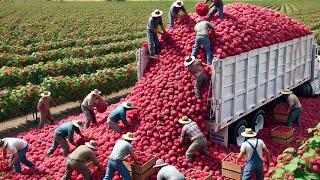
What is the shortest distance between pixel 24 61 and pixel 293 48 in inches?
662

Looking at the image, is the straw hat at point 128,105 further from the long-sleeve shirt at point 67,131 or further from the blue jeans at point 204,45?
the blue jeans at point 204,45

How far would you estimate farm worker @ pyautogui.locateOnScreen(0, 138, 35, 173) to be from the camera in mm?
10438

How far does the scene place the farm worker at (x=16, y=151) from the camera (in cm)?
1044

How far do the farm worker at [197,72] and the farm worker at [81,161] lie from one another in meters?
3.16

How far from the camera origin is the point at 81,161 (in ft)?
31.9

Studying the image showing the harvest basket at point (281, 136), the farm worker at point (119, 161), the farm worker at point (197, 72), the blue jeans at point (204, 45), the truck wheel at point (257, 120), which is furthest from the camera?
the truck wheel at point (257, 120)

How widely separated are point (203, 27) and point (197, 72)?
1470mm

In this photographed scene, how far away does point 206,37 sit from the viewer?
39.0ft

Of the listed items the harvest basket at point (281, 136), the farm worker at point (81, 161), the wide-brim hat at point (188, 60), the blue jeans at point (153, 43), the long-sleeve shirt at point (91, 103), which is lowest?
the harvest basket at point (281, 136)

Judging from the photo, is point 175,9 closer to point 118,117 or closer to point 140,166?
point 118,117

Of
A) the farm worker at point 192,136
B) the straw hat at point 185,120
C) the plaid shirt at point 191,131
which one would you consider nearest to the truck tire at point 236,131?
the farm worker at point 192,136

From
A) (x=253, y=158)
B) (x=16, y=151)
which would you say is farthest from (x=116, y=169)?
(x=253, y=158)

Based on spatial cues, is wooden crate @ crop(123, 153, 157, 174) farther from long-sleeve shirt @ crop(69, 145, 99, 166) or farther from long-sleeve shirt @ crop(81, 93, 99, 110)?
long-sleeve shirt @ crop(81, 93, 99, 110)

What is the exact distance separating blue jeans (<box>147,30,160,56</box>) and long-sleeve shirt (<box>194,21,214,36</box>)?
1.32 metres
